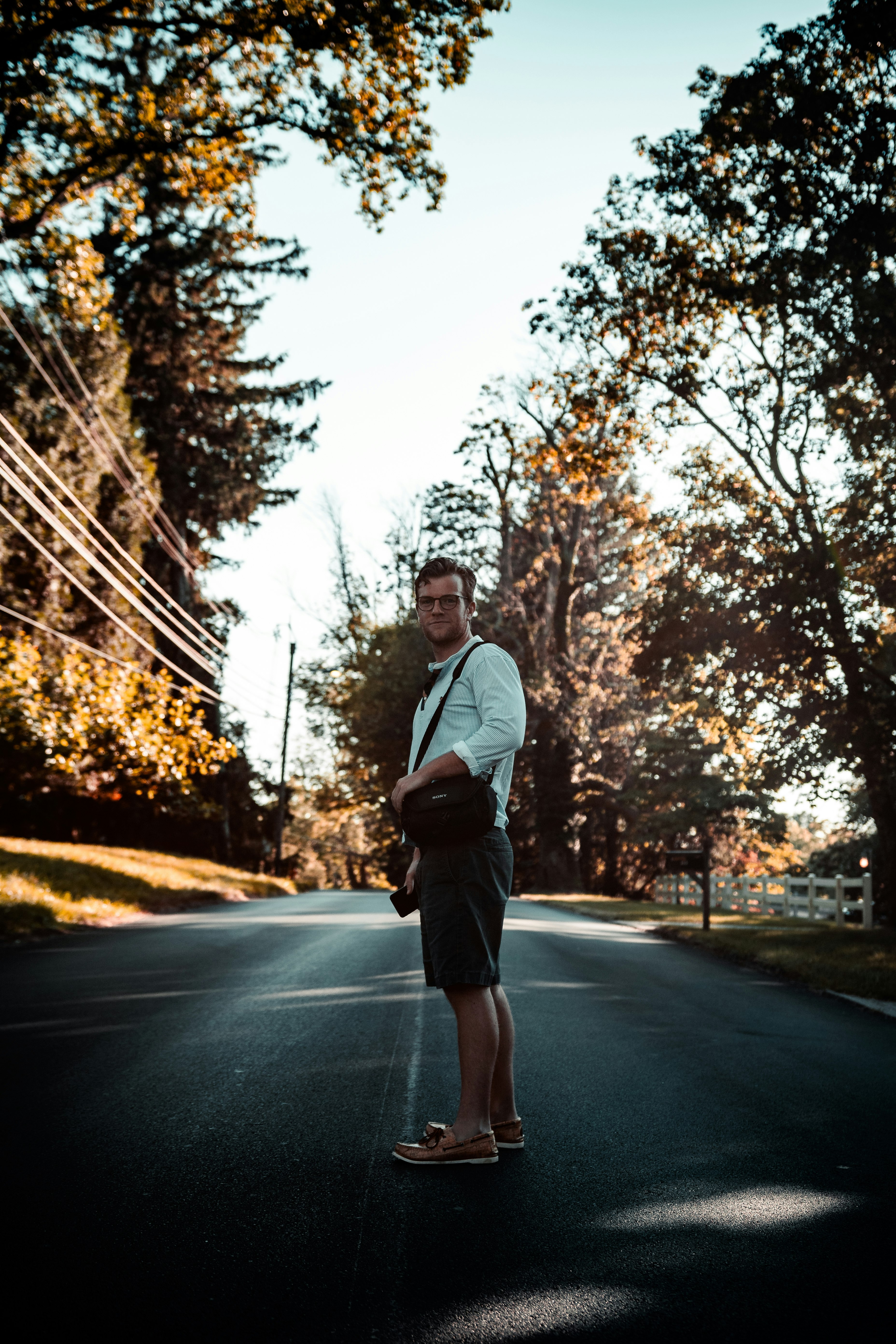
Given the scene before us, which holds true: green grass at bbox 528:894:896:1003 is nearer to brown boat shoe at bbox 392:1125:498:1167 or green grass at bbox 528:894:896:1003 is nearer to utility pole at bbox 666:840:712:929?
utility pole at bbox 666:840:712:929

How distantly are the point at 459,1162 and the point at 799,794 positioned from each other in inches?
545

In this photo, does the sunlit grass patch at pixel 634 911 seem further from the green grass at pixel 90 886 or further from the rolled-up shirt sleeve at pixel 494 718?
the rolled-up shirt sleeve at pixel 494 718

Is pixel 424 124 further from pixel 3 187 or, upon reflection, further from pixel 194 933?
pixel 194 933

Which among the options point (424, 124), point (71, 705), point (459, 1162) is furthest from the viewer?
point (71, 705)

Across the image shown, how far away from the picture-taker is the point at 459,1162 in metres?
3.50

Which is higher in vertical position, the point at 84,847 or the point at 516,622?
the point at 516,622

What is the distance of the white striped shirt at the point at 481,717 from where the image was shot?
355 centimetres

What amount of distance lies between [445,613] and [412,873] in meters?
1.00

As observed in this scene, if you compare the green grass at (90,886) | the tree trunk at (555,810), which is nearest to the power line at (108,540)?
the green grass at (90,886)

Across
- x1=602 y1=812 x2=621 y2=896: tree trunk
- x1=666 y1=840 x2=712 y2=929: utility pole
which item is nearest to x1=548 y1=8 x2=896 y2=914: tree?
x1=666 y1=840 x2=712 y2=929: utility pole

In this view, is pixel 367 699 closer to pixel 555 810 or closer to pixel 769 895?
pixel 555 810

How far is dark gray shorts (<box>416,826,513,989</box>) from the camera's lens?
11.6 ft

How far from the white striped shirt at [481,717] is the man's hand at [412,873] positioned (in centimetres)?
33

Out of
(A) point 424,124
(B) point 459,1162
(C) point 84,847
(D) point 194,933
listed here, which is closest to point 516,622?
(C) point 84,847
